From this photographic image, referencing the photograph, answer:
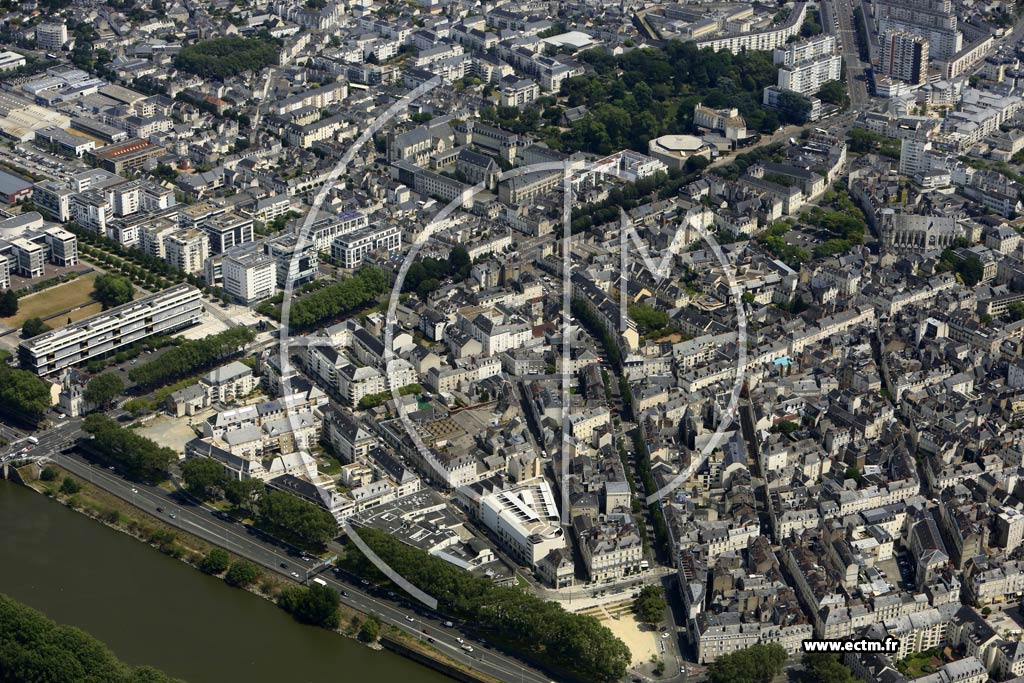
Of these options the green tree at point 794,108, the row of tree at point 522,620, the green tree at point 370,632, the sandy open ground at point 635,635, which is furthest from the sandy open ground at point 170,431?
the green tree at point 794,108

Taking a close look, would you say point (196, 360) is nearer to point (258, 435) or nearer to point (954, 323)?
point (258, 435)

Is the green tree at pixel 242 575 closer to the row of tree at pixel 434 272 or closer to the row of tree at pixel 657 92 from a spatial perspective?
the row of tree at pixel 434 272

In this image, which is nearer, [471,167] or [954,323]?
[954,323]

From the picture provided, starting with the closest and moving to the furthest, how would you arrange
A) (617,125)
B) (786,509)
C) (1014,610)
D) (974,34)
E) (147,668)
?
1. (147,668)
2. (1014,610)
3. (786,509)
4. (617,125)
5. (974,34)

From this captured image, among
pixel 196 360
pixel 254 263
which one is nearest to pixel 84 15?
pixel 254 263

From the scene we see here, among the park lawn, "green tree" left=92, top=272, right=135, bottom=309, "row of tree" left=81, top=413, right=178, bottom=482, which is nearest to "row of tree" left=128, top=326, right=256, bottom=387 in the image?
"row of tree" left=81, top=413, right=178, bottom=482

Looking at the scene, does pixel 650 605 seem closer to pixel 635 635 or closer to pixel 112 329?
pixel 635 635

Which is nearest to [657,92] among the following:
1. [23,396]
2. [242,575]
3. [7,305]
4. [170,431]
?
[7,305]

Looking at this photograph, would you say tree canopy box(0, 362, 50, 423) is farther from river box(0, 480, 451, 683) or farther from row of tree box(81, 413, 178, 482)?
river box(0, 480, 451, 683)
